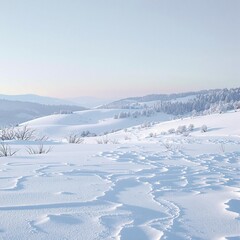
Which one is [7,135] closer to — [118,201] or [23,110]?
[118,201]

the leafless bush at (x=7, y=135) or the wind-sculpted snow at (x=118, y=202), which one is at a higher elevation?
the wind-sculpted snow at (x=118, y=202)

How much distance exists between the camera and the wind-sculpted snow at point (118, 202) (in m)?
2.79

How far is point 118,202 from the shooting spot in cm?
370

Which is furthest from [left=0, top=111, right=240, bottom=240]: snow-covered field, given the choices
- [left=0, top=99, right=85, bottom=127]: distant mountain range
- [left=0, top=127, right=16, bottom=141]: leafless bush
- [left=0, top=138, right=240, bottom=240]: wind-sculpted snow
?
[left=0, top=99, right=85, bottom=127]: distant mountain range

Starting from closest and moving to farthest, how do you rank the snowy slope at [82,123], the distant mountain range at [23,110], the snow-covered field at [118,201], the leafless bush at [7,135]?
the snow-covered field at [118,201], the leafless bush at [7,135], the snowy slope at [82,123], the distant mountain range at [23,110]

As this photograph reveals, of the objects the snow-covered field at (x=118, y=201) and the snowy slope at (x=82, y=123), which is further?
the snowy slope at (x=82, y=123)

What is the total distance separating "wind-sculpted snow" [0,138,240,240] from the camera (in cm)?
279

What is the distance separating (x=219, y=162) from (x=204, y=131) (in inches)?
1364

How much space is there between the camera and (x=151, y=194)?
13.6ft

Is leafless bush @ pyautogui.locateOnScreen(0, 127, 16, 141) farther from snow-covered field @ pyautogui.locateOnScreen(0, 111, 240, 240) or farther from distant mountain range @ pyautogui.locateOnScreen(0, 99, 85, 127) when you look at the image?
distant mountain range @ pyautogui.locateOnScreen(0, 99, 85, 127)

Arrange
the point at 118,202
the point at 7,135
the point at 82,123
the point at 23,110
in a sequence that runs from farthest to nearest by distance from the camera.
A: the point at 23,110
the point at 82,123
the point at 7,135
the point at 118,202

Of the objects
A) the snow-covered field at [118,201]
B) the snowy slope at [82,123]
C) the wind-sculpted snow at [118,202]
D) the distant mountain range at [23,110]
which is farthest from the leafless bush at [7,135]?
the distant mountain range at [23,110]

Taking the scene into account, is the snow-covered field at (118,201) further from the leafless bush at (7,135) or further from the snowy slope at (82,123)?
the snowy slope at (82,123)

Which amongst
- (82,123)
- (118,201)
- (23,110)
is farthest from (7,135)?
(23,110)
